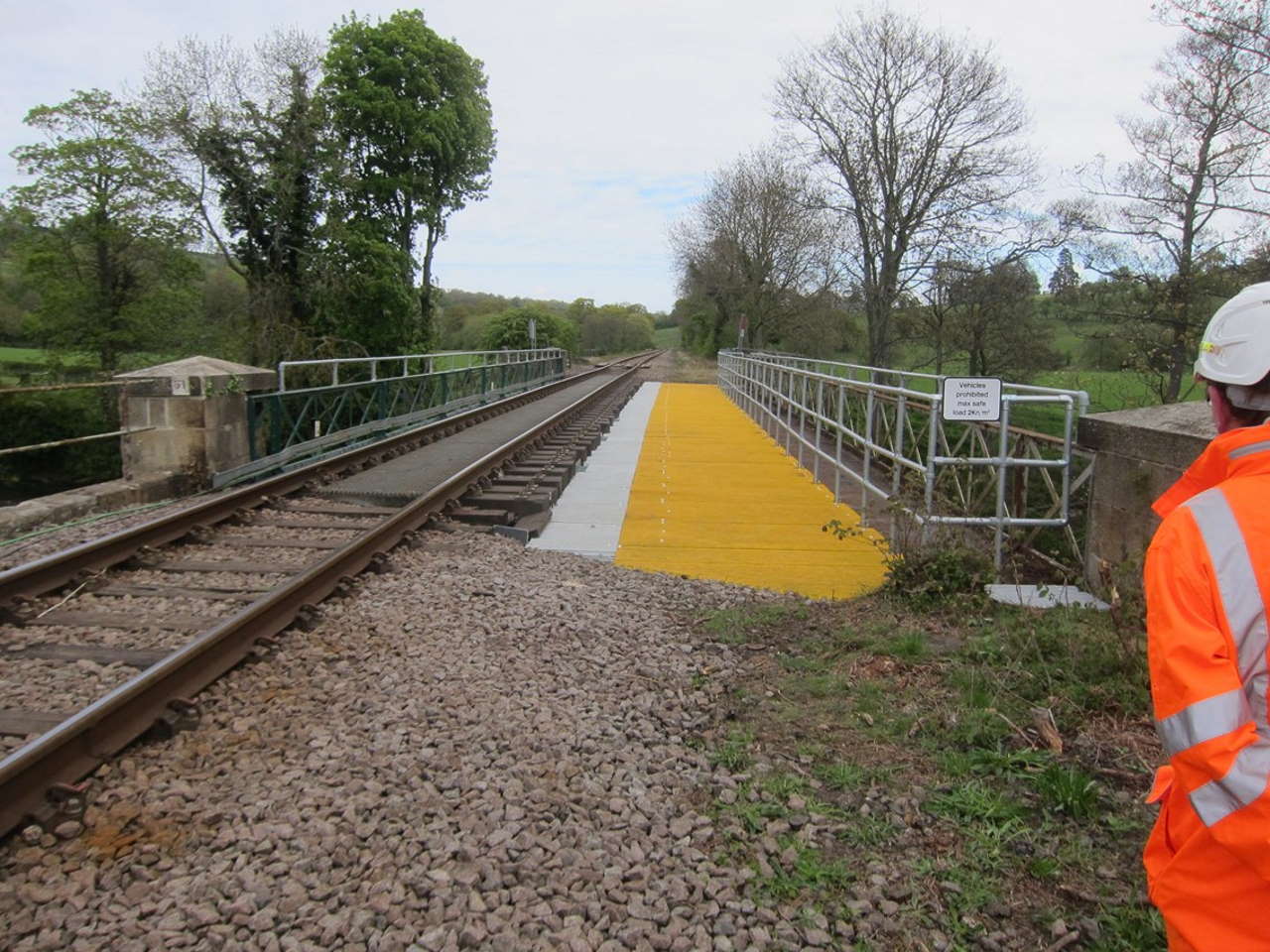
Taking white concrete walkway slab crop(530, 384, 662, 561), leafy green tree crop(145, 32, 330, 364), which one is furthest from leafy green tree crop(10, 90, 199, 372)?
white concrete walkway slab crop(530, 384, 662, 561)

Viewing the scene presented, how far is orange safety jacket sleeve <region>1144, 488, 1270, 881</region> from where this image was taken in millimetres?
1326

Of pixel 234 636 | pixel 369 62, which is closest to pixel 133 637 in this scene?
pixel 234 636

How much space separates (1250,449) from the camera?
148 cm

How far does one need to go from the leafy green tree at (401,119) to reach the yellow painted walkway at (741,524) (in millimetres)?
23957

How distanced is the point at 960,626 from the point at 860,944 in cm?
272

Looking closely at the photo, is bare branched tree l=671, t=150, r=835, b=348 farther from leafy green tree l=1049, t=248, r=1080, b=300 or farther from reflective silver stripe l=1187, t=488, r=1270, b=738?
reflective silver stripe l=1187, t=488, r=1270, b=738

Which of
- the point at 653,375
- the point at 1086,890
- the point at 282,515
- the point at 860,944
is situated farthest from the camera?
the point at 653,375

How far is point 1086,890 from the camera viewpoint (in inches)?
97.3

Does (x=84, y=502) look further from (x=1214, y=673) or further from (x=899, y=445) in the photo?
(x=1214, y=673)

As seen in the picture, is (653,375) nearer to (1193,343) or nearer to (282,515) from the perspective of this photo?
(1193,343)

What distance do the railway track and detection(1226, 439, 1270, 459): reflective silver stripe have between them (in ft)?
10.6

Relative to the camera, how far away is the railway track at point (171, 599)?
3.21m

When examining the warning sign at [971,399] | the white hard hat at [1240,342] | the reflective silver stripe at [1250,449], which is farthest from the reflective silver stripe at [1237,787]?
the warning sign at [971,399]

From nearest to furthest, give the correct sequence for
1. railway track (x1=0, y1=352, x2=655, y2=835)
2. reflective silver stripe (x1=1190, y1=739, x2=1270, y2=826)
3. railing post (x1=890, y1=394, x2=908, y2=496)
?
1. reflective silver stripe (x1=1190, y1=739, x2=1270, y2=826)
2. railway track (x1=0, y1=352, x2=655, y2=835)
3. railing post (x1=890, y1=394, x2=908, y2=496)
